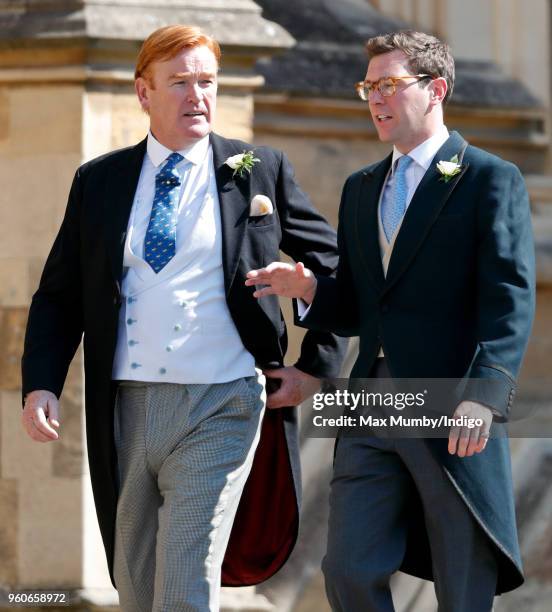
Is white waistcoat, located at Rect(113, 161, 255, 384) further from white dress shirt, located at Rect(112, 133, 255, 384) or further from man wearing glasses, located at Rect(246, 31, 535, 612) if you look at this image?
man wearing glasses, located at Rect(246, 31, 535, 612)

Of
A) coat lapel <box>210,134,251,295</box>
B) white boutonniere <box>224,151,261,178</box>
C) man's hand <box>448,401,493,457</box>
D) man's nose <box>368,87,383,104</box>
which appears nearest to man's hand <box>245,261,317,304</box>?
coat lapel <box>210,134,251,295</box>

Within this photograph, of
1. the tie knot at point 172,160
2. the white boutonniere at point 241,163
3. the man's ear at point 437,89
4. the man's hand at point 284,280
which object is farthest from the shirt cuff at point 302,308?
the man's ear at point 437,89

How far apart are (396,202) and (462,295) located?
33 cm

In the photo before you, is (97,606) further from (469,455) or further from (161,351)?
(469,455)

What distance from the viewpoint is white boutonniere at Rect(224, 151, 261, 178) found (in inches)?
210

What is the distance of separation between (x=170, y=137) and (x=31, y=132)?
125cm

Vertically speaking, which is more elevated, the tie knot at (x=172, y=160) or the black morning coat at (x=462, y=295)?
the tie knot at (x=172, y=160)

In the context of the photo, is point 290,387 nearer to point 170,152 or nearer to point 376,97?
point 170,152

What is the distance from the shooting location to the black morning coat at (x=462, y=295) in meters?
4.86

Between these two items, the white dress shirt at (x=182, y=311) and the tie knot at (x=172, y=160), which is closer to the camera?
the white dress shirt at (x=182, y=311)

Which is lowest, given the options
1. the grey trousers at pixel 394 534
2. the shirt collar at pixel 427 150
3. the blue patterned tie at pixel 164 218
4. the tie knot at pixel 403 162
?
the grey trousers at pixel 394 534

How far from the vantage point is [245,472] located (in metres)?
5.26

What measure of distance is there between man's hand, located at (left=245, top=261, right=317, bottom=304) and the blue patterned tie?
0.85 feet

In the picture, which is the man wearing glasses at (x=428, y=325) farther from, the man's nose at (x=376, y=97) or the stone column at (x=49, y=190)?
the stone column at (x=49, y=190)
